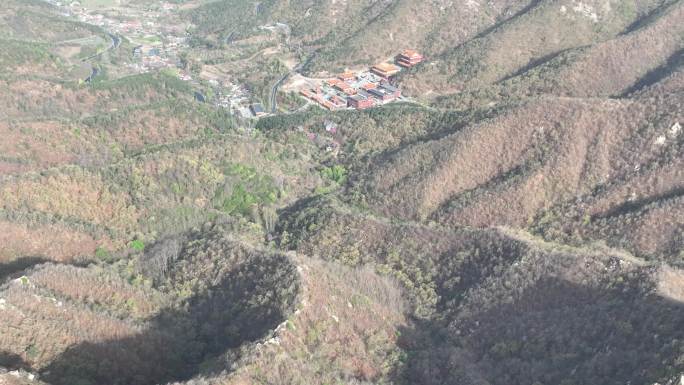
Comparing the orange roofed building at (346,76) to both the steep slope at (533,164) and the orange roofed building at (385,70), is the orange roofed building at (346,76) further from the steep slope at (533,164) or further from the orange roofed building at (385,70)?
the steep slope at (533,164)

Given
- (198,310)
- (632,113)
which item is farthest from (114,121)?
(632,113)

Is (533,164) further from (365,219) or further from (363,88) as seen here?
(363,88)

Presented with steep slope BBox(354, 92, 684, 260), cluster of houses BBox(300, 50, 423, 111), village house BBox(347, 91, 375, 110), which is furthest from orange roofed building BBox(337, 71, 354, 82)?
steep slope BBox(354, 92, 684, 260)

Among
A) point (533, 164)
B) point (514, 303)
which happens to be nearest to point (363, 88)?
point (533, 164)

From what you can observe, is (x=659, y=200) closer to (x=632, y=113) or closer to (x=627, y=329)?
(x=632, y=113)

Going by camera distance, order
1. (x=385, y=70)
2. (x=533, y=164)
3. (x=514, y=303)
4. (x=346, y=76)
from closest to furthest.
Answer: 1. (x=514, y=303)
2. (x=533, y=164)
3. (x=346, y=76)
4. (x=385, y=70)

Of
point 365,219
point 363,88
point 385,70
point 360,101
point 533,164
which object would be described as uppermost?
point 385,70

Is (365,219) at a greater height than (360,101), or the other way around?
(360,101)
